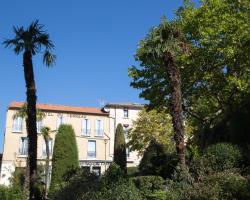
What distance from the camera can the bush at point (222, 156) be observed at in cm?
1903

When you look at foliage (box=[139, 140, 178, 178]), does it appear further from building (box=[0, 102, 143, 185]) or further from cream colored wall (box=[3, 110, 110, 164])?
cream colored wall (box=[3, 110, 110, 164])

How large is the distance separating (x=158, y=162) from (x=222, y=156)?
27.4 ft

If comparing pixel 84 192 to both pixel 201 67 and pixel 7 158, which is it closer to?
pixel 201 67

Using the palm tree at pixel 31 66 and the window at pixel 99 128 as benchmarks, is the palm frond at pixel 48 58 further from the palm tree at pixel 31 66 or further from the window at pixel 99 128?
the window at pixel 99 128

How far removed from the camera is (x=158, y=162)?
89.9 ft

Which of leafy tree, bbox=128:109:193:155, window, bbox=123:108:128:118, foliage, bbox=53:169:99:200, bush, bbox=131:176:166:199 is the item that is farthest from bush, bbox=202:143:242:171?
window, bbox=123:108:128:118

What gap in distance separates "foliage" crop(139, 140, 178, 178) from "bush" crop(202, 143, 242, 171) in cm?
487

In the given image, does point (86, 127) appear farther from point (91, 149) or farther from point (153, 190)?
point (153, 190)

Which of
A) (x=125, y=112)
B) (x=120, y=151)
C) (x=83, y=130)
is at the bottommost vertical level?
(x=120, y=151)

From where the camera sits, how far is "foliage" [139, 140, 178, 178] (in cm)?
2528

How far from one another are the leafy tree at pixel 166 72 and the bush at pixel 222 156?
1203 millimetres

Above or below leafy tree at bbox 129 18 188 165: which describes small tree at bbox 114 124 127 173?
below

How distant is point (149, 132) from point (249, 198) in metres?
32.4

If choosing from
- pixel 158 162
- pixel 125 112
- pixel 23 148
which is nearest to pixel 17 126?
pixel 23 148
